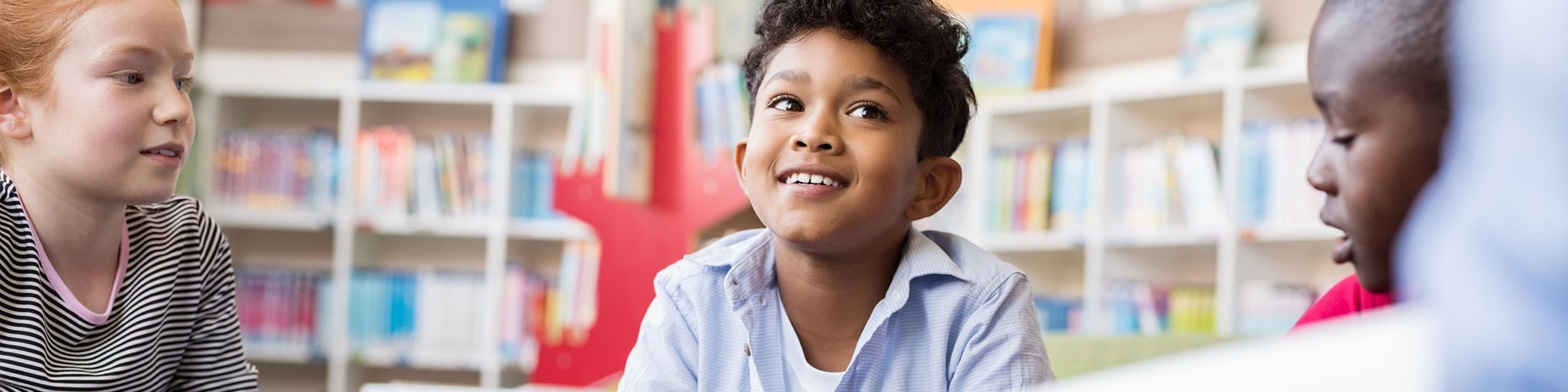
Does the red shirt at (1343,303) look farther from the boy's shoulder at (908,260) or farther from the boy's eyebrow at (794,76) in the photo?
the boy's eyebrow at (794,76)

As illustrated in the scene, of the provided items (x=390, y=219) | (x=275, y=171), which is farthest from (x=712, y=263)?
(x=275, y=171)

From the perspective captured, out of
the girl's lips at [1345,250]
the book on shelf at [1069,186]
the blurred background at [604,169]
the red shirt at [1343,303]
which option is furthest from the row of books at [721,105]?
the girl's lips at [1345,250]

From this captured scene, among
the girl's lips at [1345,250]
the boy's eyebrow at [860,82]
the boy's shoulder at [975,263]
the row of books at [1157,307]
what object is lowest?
the row of books at [1157,307]

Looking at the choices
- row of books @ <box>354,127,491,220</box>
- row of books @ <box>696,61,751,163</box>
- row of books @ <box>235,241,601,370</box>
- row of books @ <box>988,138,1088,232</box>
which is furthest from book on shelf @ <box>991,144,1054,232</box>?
row of books @ <box>354,127,491,220</box>

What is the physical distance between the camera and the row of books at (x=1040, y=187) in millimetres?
3531

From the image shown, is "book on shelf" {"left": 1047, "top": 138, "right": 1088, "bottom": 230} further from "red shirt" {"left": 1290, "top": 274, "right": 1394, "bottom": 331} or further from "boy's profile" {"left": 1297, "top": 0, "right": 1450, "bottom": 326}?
"boy's profile" {"left": 1297, "top": 0, "right": 1450, "bottom": 326}

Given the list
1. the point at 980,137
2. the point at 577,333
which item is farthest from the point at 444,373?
the point at 980,137

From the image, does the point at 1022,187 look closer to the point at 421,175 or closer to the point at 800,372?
the point at 421,175

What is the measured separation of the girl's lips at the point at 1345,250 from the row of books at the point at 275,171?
12.4 ft

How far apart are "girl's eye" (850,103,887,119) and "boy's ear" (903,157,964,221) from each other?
10 centimetres

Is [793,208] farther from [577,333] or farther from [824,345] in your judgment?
[577,333]

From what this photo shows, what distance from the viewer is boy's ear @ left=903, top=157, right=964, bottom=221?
1.27m

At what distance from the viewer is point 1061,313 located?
3715 millimetres

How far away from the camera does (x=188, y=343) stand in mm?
1271
